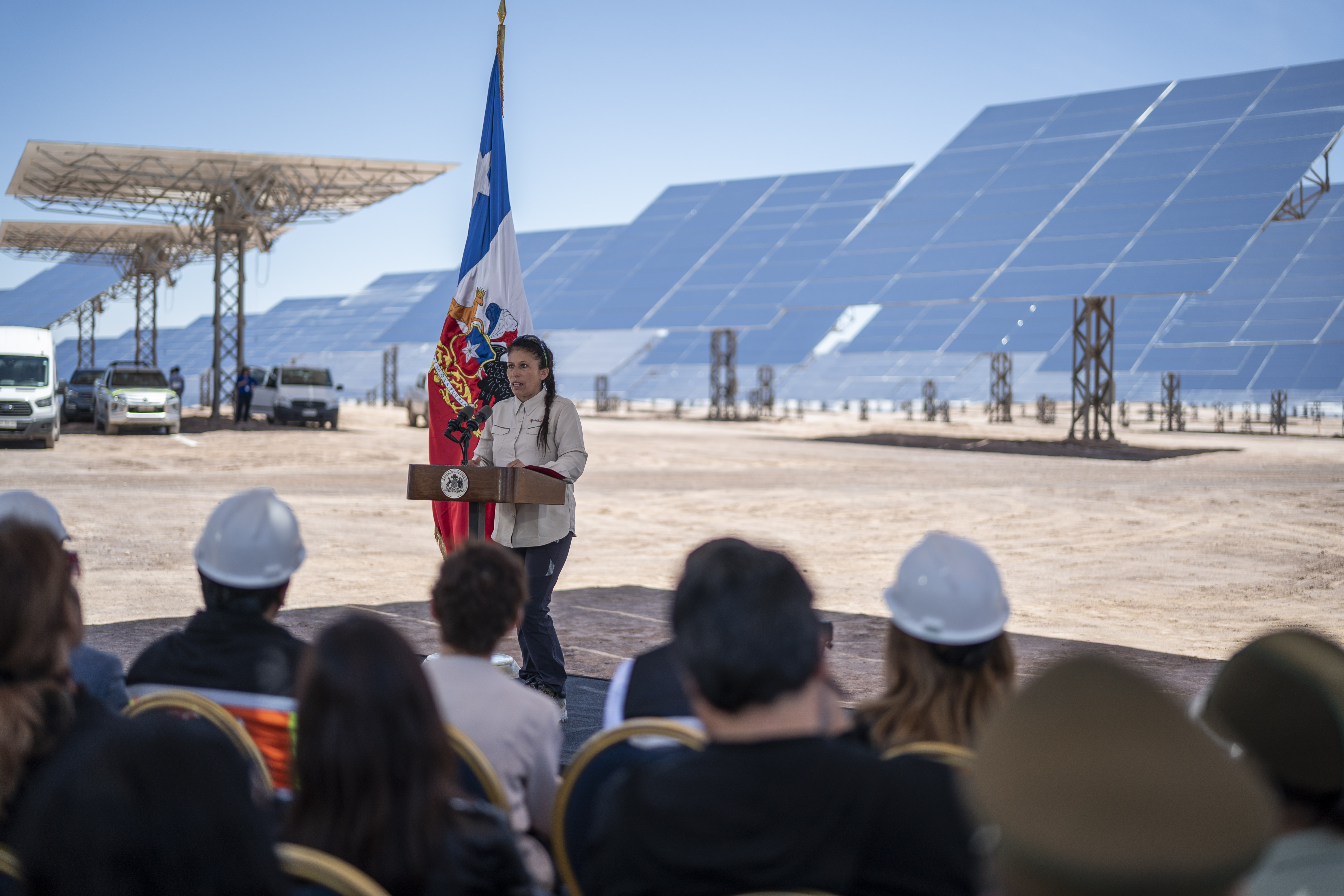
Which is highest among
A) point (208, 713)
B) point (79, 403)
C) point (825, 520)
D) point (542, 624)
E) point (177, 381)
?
point (177, 381)

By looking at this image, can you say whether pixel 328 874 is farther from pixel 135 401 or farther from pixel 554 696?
pixel 135 401

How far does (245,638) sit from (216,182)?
33162 millimetres

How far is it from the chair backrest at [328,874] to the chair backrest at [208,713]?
66 centimetres

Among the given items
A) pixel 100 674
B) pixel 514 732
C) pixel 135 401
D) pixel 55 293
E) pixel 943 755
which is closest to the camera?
pixel 943 755

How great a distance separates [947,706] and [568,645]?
197 inches

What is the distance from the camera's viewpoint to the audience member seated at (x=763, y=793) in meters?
1.43

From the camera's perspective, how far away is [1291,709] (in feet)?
4.41

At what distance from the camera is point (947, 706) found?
2141 millimetres

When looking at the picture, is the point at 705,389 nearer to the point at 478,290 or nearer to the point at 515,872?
the point at 478,290

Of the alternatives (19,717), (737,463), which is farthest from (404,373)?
(19,717)

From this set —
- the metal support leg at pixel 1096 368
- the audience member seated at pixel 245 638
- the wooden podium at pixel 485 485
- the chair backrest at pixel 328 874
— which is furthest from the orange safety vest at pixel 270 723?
the metal support leg at pixel 1096 368

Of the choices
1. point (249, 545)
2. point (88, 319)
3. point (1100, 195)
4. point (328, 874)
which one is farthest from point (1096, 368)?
point (88, 319)

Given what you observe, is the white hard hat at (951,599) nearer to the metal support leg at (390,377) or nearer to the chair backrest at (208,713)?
the chair backrest at (208,713)

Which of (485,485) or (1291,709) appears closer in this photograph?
(1291,709)
